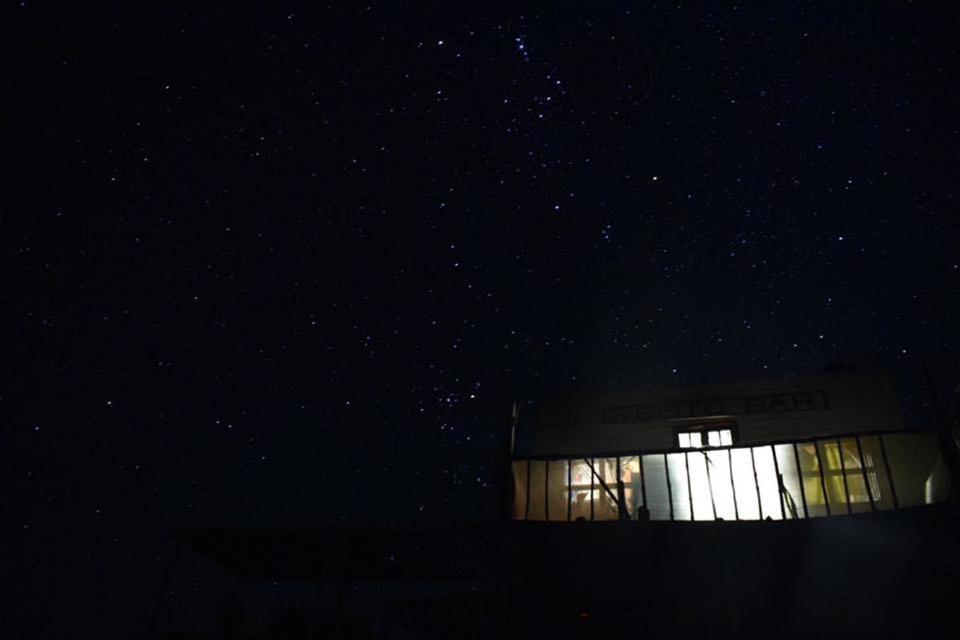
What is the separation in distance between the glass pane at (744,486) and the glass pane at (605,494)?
108 inches

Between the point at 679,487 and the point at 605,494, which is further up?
the point at 679,487

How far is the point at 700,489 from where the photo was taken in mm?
14398

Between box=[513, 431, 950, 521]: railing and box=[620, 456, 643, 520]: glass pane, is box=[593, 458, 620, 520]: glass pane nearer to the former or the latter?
box=[513, 431, 950, 521]: railing

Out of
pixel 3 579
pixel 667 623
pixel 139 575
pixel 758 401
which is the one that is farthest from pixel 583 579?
pixel 3 579

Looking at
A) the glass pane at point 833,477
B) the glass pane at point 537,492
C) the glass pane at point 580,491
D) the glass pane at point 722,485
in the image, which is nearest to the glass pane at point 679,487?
the glass pane at point 722,485

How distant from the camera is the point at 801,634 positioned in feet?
28.8

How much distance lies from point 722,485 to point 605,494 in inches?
106

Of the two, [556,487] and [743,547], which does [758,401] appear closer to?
[556,487]

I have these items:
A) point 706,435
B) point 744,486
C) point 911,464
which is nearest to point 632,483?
point 706,435

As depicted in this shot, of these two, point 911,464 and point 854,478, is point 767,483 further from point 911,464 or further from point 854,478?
point 911,464

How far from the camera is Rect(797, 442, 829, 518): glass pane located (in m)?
13.4

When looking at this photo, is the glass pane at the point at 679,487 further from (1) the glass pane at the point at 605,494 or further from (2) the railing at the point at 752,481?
(1) the glass pane at the point at 605,494

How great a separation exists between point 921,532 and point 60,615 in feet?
275

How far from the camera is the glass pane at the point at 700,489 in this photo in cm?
1397
